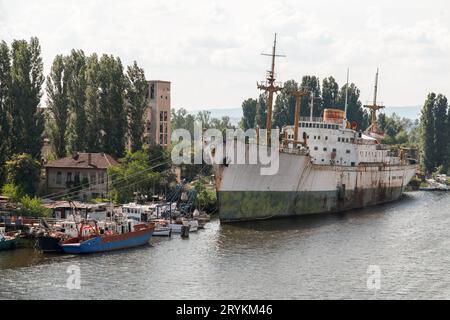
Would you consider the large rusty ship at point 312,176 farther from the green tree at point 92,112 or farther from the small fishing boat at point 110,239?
the green tree at point 92,112

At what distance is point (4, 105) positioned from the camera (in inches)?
3022

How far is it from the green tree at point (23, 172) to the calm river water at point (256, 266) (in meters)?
17.9

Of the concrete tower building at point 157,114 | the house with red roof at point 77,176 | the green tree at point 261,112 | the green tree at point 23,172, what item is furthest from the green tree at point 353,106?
the green tree at point 23,172

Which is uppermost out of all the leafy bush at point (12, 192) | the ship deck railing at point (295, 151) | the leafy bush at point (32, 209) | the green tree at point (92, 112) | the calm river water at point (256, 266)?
the green tree at point (92, 112)

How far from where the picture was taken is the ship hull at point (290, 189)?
7031 centimetres

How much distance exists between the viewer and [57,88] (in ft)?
283

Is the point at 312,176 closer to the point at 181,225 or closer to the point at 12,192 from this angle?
the point at 181,225

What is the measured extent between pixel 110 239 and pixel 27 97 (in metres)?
26.7

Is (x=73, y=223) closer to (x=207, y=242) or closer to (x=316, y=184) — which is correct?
(x=207, y=242)

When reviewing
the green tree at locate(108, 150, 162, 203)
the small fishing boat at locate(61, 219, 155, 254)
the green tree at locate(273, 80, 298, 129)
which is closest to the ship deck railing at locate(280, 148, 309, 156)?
the green tree at locate(108, 150, 162, 203)

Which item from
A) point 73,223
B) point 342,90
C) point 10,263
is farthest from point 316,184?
point 342,90
